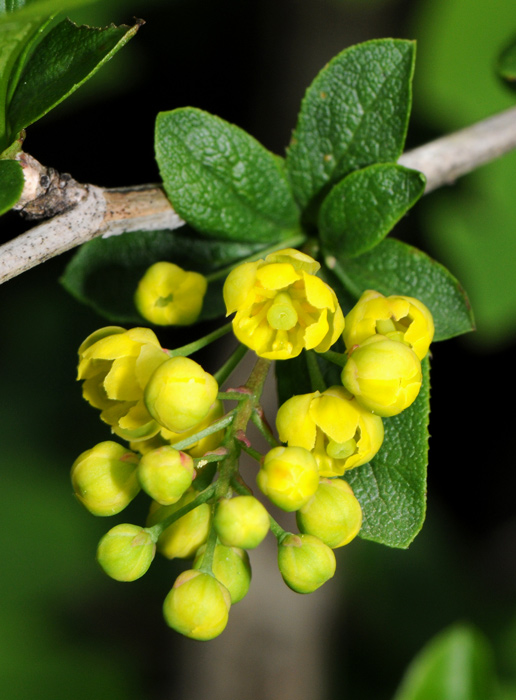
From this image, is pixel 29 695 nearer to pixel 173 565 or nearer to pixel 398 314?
pixel 173 565

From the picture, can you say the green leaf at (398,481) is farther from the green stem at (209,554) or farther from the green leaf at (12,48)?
the green leaf at (12,48)

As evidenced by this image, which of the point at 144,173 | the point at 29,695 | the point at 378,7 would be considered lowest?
the point at 29,695

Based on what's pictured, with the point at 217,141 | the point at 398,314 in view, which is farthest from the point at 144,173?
the point at 398,314

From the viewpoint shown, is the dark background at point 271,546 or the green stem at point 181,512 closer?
the green stem at point 181,512

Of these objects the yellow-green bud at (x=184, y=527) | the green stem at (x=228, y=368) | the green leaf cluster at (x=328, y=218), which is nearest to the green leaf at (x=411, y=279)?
the green leaf cluster at (x=328, y=218)

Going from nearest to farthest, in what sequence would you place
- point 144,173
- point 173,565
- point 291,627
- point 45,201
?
1. point 45,201
2. point 144,173
3. point 291,627
4. point 173,565
